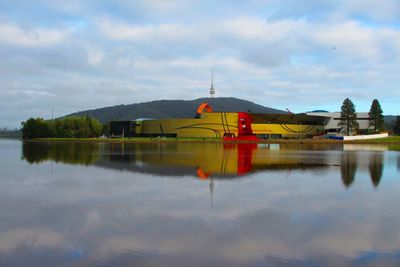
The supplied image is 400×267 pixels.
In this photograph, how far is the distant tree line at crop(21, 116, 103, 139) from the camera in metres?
105

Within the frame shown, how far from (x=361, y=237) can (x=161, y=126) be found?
101 meters

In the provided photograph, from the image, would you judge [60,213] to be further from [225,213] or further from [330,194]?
[330,194]

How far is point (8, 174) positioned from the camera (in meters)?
23.1

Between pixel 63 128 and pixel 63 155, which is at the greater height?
pixel 63 128

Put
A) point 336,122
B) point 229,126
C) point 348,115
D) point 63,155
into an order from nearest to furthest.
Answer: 1. point 63,155
2. point 229,126
3. point 348,115
4. point 336,122

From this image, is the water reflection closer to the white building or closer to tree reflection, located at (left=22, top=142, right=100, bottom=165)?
tree reflection, located at (left=22, top=142, right=100, bottom=165)

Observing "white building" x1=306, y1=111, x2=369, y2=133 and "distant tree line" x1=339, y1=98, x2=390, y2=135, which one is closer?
"distant tree line" x1=339, y1=98, x2=390, y2=135

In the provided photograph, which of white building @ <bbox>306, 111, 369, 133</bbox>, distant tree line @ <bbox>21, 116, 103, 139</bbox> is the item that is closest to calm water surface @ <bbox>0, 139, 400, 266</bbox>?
distant tree line @ <bbox>21, 116, 103, 139</bbox>

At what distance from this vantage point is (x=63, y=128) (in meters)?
105

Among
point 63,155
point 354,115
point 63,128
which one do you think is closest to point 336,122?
point 354,115

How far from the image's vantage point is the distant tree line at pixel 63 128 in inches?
4126

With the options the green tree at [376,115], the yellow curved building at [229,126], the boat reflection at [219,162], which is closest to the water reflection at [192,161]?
the boat reflection at [219,162]

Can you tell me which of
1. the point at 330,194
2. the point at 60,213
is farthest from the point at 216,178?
the point at 60,213

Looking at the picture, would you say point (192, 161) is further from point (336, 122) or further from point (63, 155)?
point (336, 122)
